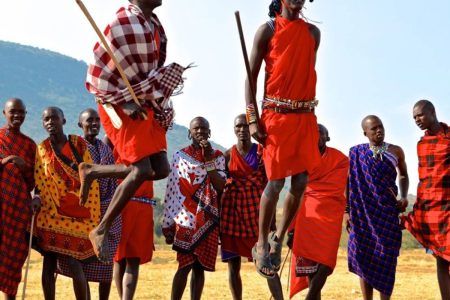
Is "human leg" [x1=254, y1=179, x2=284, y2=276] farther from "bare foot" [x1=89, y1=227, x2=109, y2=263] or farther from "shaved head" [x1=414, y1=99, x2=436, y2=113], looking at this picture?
"shaved head" [x1=414, y1=99, x2=436, y2=113]

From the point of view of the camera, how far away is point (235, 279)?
35.6 feet

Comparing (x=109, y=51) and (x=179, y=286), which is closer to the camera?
(x=109, y=51)

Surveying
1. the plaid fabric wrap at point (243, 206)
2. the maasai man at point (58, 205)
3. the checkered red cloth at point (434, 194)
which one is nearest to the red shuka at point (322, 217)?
the plaid fabric wrap at point (243, 206)

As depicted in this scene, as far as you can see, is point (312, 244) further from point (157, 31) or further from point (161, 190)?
point (161, 190)

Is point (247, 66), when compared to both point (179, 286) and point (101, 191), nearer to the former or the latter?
point (101, 191)

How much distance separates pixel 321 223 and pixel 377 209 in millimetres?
936

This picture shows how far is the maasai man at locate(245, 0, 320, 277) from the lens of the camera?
748 centimetres

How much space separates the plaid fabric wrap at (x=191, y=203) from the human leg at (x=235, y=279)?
547mm

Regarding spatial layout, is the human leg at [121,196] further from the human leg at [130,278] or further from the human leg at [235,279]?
the human leg at [235,279]

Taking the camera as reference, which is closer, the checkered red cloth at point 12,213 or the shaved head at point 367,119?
the checkered red cloth at point 12,213

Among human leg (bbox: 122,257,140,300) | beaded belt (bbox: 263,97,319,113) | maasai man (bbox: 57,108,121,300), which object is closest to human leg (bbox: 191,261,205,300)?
human leg (bbox: 122,257,140,300)

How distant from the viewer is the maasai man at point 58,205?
9.55 meters

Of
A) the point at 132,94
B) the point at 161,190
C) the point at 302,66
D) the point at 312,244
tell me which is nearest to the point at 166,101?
the point at 132,94

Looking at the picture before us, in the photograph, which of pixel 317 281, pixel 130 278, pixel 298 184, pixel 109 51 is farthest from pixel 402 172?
pixel 109 51
